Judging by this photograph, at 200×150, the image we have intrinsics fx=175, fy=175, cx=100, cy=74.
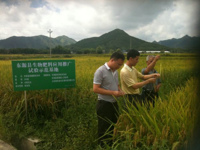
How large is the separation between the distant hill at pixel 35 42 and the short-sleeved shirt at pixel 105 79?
2562 millimetres

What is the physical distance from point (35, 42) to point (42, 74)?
7.26 ft

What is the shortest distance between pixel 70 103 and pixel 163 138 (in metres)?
2.67

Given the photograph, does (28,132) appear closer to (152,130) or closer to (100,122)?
(100,122)

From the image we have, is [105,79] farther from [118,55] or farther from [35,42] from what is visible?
[35,42]

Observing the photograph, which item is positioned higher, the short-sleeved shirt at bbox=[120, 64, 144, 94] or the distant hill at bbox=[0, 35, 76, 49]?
the distant hill at bbox=[0, 35, 76, 49]

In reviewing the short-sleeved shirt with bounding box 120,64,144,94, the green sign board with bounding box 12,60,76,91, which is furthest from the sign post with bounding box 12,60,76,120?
the short-sleeved shirt with bounding box 120,64,144,94

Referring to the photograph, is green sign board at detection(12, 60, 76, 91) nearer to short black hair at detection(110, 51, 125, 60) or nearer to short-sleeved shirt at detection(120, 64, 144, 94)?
short-sleeved shirt at detection(120, 64, 144, 94)

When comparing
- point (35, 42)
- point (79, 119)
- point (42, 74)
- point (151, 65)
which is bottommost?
point (79, 119)

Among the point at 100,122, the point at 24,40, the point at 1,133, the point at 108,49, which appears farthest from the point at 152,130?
the point at 24,40

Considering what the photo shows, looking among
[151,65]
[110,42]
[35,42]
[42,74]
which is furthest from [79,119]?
[110,42]

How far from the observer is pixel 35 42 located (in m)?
5.42

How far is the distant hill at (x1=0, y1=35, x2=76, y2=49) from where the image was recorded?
15.8 ft

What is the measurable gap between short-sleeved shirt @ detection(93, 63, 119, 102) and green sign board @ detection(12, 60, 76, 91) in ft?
5.16

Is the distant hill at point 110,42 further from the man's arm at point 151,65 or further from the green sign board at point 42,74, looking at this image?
the man's arm at point 151,65
